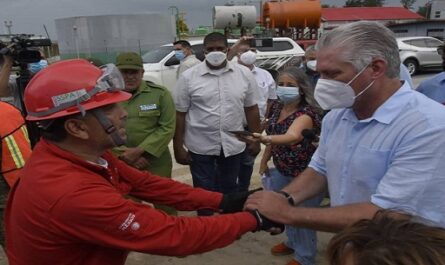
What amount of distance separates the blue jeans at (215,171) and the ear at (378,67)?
2.54 metres

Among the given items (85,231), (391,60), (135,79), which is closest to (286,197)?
(391,60)

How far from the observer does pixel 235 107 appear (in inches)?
165

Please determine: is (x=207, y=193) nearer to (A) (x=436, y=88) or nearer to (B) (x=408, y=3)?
(A) (x=436, y=88)

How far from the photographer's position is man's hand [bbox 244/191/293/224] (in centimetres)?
197

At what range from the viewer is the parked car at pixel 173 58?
11.4 meters

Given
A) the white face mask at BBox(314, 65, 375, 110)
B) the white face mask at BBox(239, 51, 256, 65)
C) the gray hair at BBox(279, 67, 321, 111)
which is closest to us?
the white face mask at BBox(314, 65, 375, 110)

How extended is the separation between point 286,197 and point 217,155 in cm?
209

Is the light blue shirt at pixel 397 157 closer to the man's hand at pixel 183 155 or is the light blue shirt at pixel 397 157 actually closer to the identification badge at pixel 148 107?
the identification badge at pixel 148 107

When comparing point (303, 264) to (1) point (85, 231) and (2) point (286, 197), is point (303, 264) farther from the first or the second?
(1) point (85, 231)

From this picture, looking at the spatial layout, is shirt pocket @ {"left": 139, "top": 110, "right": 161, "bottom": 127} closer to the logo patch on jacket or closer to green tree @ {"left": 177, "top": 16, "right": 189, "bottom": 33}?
the logo patch on jacket

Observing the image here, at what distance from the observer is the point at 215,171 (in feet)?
14.3

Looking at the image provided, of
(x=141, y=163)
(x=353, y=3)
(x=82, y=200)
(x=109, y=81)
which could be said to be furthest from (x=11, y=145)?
(x=353, y=3)

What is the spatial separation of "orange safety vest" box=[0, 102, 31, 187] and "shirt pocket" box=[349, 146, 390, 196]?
6.94 feet

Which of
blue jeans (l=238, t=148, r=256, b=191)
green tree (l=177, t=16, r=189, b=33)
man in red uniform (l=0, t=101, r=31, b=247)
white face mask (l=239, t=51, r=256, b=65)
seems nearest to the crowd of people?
man in red uniform (l=0, t=101, r=31, b=247)
